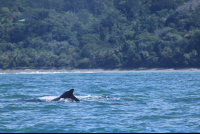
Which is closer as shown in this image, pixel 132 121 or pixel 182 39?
pixel 132 121

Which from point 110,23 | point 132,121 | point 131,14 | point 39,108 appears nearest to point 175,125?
point 132,121

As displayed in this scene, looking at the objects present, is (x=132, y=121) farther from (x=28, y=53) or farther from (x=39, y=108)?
(x=28, y=53)

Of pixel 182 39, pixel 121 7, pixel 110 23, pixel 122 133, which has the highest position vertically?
pixel 121 7

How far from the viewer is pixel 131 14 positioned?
192 m

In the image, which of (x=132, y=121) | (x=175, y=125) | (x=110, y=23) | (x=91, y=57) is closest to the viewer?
(x=175, y=125)

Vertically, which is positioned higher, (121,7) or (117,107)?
(121,7)

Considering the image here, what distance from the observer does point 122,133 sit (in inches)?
544

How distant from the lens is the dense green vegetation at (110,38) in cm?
11868

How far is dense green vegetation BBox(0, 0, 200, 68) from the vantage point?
389ft

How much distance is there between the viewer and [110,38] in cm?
16100

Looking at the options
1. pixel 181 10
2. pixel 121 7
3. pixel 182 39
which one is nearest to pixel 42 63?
pixel 182 39

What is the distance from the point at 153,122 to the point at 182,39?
108 m

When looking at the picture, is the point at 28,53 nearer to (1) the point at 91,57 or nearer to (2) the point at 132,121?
(1) the point at 91,57

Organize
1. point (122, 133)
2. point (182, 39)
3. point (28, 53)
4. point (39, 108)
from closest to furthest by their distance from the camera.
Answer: point (122, 133)
point (39, 108)
point (182, 39)
point (28, 53)
